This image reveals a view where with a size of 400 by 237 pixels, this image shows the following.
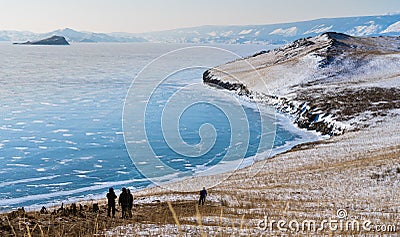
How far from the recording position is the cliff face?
54906 mm

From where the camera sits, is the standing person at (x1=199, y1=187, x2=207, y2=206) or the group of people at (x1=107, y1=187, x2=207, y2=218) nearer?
the group of people at (x1=107, y1=187, x2=207, y2=218)

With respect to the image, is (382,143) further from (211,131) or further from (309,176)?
(211,131)

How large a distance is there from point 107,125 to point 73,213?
34.4 meters

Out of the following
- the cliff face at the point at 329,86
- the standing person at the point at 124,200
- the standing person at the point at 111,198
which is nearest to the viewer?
the standing person at the point at 124,200

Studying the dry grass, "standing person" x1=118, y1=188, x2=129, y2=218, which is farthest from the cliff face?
"standing person" x1=118, y1=188, x2=129, y2=218

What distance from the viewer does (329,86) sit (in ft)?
259

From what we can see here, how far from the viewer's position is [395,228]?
1292cm

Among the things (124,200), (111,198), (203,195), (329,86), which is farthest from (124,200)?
(329,86)

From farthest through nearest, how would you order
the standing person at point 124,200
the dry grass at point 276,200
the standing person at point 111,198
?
the standing person at point 111,198 → the standing person at point 124,200 → the dry grass at point 276,200

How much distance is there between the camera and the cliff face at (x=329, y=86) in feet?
180

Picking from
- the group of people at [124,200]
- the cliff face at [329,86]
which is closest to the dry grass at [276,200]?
the group of people at [124,200]

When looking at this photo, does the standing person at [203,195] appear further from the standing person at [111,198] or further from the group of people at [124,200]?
the standing person at [111,198]

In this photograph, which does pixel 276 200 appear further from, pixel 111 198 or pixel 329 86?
pixel 329 86

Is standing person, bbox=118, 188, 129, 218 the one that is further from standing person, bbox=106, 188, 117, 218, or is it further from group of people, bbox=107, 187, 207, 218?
standing person, bbox=106, 188, 117, 218
